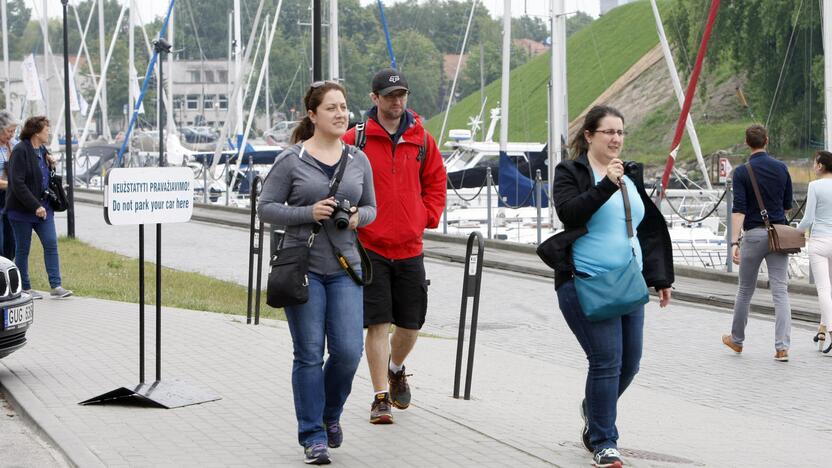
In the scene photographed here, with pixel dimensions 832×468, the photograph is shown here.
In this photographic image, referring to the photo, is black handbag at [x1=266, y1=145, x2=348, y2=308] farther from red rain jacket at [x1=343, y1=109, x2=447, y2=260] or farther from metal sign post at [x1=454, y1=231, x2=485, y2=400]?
metal sign post at [x1=454, y1=231, x2=485, y2=400]

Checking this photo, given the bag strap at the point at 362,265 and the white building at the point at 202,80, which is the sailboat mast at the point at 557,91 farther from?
the white building at the point at 202,80

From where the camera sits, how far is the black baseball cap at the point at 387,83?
7.46 metres

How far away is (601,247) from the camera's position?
21.9 ft

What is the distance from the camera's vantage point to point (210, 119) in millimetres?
135375

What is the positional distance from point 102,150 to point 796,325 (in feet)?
166

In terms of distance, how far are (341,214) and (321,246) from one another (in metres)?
0.22

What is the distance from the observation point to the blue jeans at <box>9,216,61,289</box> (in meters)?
13.6

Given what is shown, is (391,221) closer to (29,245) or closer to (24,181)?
(24,181)

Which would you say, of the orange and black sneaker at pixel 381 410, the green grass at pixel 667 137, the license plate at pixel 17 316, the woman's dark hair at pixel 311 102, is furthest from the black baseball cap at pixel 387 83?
the green grass at pixel 667 137

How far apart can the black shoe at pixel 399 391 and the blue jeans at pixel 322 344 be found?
49.7 inches

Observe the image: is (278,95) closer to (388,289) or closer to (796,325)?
(796,325)

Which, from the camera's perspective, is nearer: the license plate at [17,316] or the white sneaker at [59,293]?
the license plate at [17,316]

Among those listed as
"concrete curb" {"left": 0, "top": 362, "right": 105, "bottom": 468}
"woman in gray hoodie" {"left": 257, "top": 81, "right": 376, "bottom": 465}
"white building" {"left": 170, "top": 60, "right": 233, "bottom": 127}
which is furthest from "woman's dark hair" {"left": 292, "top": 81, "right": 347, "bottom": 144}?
"white building" {"left": 170, "top": 60, "right": 233, "bottom": 127}

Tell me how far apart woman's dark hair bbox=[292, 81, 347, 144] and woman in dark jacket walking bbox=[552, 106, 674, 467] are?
4.13 ft
